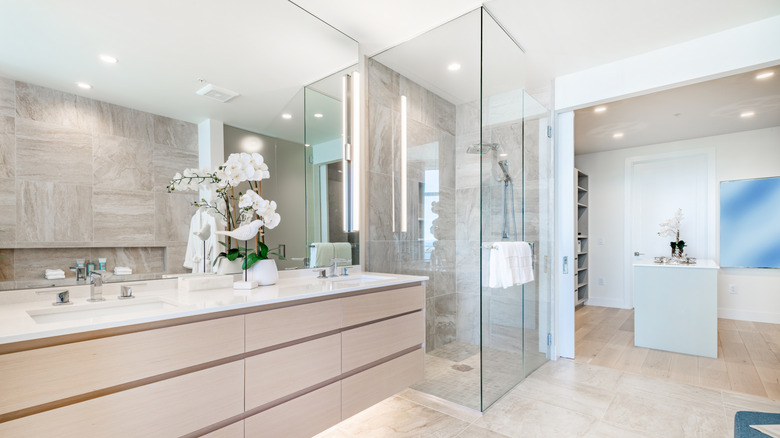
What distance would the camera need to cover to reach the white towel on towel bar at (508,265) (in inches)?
96.9

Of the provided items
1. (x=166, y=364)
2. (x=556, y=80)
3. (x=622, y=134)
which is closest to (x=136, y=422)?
(x=166, y=364)

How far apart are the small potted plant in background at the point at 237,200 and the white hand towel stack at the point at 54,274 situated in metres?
0.56

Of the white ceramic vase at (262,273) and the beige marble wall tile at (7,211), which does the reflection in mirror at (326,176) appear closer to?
the white ceramic vase at (262,273)

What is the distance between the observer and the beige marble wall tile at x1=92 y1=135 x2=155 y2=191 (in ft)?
4.82

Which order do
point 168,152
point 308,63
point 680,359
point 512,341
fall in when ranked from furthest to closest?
point 680,359 → point 512,341 → point 308,63 → point 168,152

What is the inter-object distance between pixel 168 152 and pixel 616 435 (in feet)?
9.09

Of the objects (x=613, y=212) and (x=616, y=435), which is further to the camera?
(x=613, y=212)

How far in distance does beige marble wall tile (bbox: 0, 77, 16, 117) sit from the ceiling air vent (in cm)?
68

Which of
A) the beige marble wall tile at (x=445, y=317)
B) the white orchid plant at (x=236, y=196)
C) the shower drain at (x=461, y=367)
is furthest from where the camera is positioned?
the beige marble wall tile at (x=445, y=317)

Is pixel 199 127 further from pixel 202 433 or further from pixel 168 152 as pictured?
pixel 202 433

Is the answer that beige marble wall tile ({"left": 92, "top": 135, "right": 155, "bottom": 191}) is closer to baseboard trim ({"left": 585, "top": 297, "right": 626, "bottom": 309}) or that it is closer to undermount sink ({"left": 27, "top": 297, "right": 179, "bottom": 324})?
undermount sink ({"left": 27, "top": 297, "right": 179, "bottom": 324})

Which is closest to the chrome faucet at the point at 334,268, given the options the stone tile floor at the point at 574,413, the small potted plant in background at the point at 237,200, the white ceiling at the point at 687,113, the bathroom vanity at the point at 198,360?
the bathroom vanity at the point at 198,360

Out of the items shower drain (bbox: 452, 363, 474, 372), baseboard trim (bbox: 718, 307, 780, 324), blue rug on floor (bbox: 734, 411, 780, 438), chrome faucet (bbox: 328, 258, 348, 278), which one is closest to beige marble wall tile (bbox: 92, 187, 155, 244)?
chrome faucet (bbox: 328, 258, 348, 278)

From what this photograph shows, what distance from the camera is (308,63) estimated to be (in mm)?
2439
